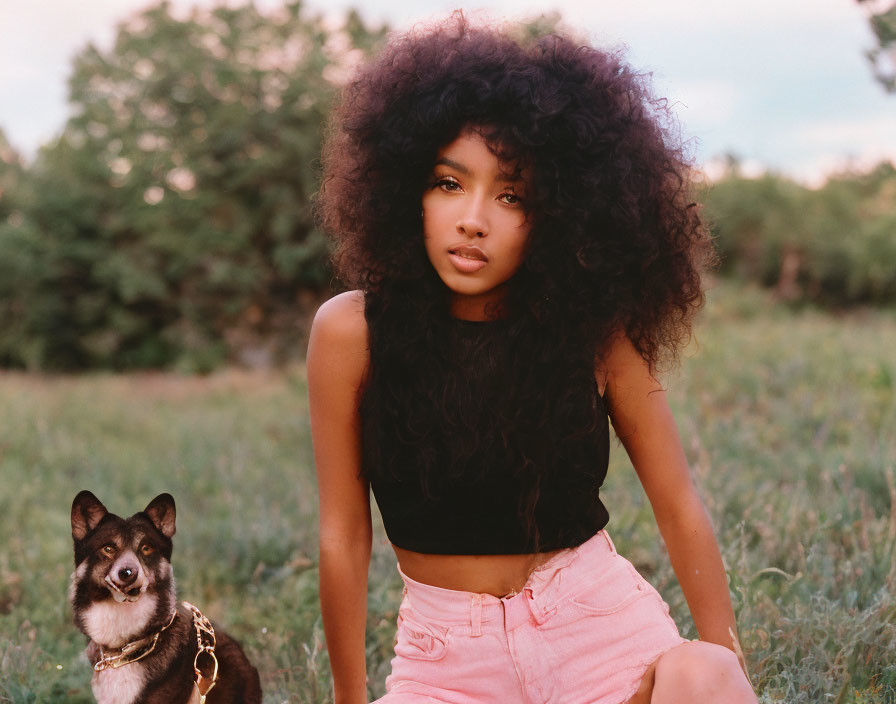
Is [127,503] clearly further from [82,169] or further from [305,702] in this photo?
[82,169]

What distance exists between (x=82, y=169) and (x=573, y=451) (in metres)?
26.1

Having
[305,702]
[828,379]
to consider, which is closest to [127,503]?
[305,702]

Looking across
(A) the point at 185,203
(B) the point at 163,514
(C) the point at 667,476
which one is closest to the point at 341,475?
(B) the point at 163,514

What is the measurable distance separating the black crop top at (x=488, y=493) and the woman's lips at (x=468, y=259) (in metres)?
0.19

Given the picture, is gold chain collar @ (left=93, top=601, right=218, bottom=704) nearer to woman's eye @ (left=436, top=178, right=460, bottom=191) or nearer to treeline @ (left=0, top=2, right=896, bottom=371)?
woman's eye @ (left=436, top=178, right=460, bottom=191)

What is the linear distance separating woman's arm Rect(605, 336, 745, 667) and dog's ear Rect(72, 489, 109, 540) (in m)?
1.35

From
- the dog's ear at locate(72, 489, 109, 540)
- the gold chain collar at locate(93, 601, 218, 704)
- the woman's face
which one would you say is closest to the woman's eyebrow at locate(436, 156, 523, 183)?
the woman's face

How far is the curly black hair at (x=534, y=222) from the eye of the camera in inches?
82.9

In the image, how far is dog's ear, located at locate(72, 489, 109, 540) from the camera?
2172 millimetres

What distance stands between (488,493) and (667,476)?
1.56ft

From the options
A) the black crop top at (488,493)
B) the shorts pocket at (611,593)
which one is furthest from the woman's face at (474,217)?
the shorts pocket at (611,593)

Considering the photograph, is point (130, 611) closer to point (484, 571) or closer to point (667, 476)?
point (484, 571)

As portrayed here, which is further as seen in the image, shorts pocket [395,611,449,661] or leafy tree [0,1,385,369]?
leafy tree [0,1,385,369]

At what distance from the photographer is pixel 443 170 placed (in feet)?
7.00
